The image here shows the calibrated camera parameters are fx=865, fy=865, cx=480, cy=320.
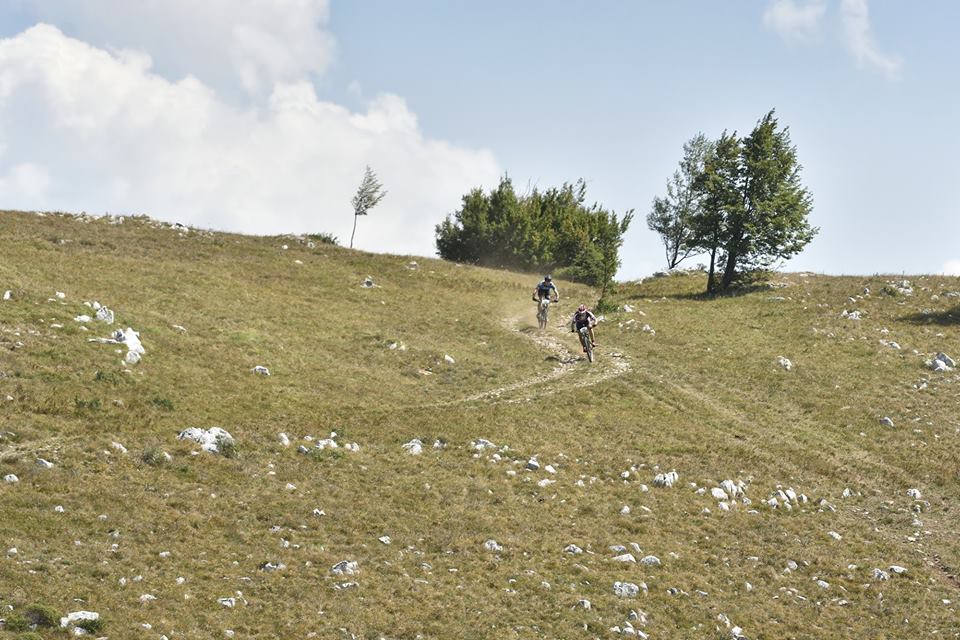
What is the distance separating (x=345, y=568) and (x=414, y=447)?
8.21m

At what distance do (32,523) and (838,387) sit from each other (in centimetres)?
3297

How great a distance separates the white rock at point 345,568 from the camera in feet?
57.7

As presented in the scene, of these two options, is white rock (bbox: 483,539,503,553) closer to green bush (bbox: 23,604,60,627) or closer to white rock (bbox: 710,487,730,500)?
white rock (bbox: 710,487,730,500)

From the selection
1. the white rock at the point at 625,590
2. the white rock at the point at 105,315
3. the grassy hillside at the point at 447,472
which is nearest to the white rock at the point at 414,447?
the grassy hillside at the point at 447,472

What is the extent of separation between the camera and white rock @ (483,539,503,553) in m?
19.9

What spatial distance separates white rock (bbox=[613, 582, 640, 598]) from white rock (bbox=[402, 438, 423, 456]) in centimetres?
862

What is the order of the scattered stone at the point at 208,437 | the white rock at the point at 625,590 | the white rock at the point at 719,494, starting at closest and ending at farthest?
the white rock at the point at 625,590
the scattered stone at the point at 208,437
the white rock at the point at 719,494

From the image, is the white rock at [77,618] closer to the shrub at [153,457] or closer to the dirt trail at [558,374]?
the shrub at [153,457]

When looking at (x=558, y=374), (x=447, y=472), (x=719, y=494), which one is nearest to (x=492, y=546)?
(x=447, y=472)

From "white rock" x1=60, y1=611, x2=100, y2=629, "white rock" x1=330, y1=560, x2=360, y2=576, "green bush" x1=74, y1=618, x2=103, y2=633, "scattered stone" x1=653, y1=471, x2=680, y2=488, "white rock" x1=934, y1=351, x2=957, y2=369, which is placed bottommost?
"green bush" x1=74, y1=618, x2=103, y2=633

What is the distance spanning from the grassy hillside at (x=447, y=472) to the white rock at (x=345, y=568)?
0.50ft

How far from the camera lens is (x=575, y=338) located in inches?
1864

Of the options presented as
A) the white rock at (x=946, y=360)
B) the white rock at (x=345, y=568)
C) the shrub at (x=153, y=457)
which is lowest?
the white rock at (x=345, y=568)

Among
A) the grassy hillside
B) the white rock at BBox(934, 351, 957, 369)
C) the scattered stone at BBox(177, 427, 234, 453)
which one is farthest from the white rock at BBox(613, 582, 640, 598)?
the white rock at BBox(934, 351, 957, 369)
